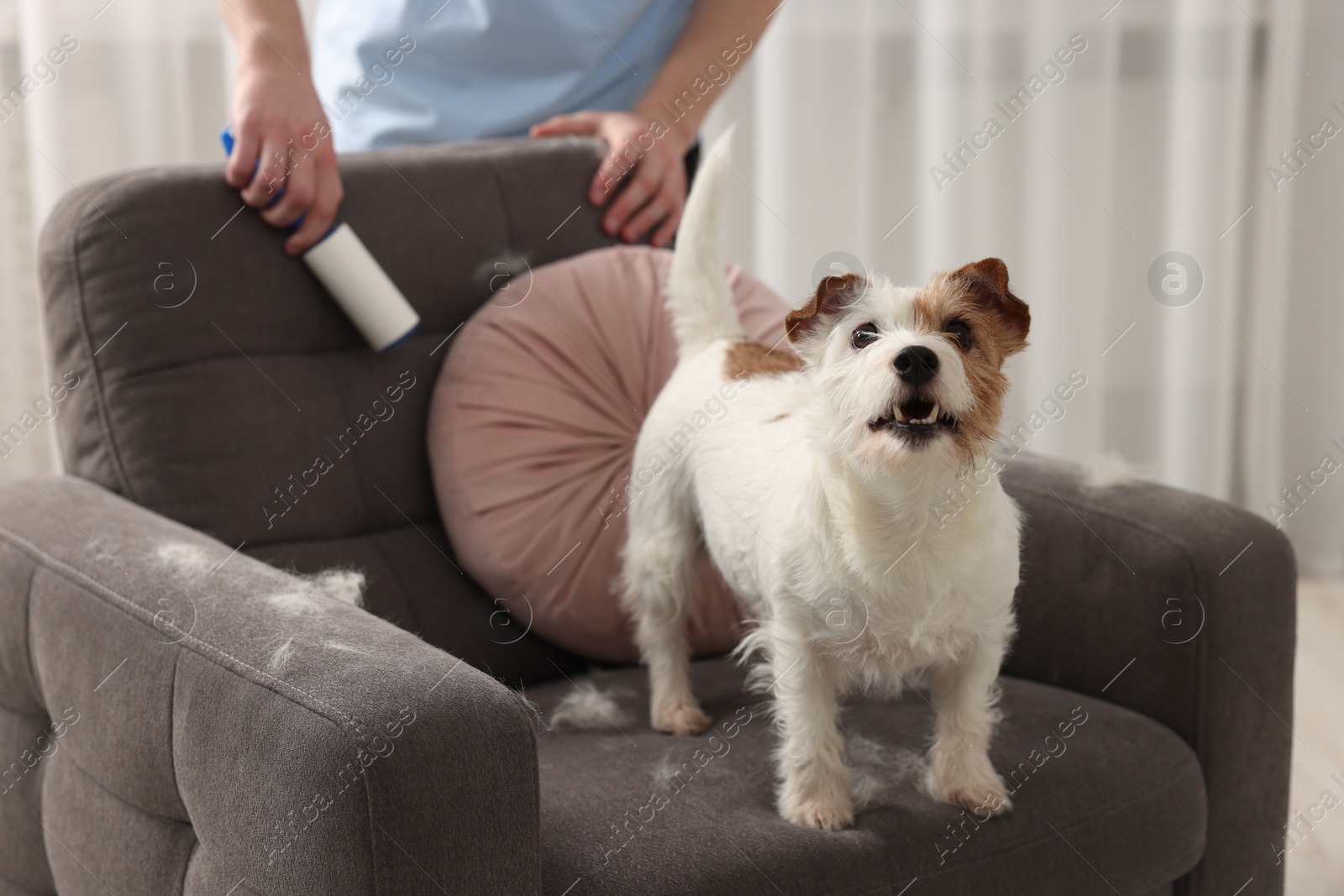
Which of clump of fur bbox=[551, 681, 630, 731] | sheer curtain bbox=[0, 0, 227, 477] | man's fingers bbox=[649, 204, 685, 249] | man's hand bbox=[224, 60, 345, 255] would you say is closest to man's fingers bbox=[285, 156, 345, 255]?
man's hand bbox=[224, 60, 345, 255]

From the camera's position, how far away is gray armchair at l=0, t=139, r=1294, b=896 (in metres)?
0.83

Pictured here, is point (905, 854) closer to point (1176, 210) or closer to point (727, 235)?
point (727, 235)

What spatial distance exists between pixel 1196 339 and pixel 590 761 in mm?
2375

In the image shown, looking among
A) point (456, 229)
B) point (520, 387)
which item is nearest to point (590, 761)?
point (520, 387)

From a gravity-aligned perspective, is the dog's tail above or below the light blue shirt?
below

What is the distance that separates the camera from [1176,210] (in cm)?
294

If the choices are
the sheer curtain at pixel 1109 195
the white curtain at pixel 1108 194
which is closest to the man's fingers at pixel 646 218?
the white curtain at pixel 1108 194

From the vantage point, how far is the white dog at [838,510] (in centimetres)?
86

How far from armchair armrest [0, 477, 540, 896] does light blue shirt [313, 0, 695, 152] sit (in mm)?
763

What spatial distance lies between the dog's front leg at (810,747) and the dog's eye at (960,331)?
1.01 feet

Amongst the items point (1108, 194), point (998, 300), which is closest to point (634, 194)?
point (998, 300)

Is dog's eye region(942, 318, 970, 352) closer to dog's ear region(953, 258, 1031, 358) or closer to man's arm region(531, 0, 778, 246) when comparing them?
dog's ear region(953, 258, 1031, 358)

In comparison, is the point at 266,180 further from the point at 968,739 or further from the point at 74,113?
the point at 74,113

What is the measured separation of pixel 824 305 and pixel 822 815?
0.42 metres
